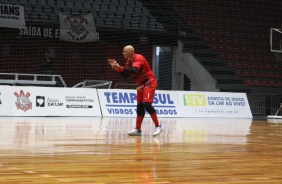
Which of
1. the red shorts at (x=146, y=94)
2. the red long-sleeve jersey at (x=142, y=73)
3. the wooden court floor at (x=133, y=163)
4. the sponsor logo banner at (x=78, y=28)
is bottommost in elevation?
the wooden court floor at (x=133, y=163)

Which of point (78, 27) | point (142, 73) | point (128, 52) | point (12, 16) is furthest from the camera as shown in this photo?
point (78, 27)

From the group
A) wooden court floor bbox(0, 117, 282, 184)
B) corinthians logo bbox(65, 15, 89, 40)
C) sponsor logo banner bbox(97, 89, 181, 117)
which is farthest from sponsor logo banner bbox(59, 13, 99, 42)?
wooden court floor bbox(0, 117, 282, 184)

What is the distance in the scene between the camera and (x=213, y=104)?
79.9 feet

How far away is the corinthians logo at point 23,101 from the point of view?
66.6 ft

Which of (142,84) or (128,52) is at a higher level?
(128,52)

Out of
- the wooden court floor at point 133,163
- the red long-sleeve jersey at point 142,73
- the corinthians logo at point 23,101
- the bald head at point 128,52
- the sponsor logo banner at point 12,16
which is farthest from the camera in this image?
the sponsor logo banner at point 12,16

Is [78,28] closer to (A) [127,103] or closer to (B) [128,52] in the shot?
(A) [127,103]

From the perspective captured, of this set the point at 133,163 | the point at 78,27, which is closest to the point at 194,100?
the point at 78,27

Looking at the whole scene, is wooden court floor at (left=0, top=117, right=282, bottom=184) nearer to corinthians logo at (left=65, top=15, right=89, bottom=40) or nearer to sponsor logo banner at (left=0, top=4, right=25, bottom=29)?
sponsor logo banner at (left=0, top=4, right=25, bottom=29)

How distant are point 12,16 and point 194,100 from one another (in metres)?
8.69

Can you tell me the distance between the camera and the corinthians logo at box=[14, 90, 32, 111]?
799 inches

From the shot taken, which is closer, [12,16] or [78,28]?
[12,16]

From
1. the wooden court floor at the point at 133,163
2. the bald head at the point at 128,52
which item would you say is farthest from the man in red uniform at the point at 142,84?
the wooden court floor at the point at 133,163

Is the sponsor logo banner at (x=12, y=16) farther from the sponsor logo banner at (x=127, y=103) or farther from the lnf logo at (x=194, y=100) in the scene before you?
the lnf logo at (x=194, y=100)
